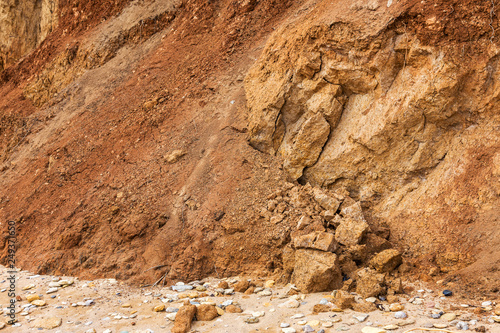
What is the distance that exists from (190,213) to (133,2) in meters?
8.11

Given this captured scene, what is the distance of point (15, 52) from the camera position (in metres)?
14.1

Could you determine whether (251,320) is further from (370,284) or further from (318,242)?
(370,284)

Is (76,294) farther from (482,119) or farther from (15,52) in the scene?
(15,52)

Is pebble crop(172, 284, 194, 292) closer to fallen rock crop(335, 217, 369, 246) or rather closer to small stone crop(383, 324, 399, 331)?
fallen rock crop(335, 217, 369, 246)

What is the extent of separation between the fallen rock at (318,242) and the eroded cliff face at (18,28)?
1353cm

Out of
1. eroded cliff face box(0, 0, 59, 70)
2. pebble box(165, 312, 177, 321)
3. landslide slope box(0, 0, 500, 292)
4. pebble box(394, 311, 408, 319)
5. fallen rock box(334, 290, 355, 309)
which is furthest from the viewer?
eroded cliff face box(0, 0, 59, 70)

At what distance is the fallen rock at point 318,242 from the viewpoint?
4586mm

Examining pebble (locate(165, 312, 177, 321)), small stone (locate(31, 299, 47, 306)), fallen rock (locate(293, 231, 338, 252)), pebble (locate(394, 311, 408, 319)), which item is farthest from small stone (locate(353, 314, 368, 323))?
small stone (locate(31, 299, 47, 306))

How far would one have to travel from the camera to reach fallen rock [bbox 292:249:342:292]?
4.41 meters

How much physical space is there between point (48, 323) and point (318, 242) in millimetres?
3217

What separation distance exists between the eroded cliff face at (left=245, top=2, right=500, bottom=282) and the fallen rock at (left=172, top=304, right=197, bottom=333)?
2.83 meters

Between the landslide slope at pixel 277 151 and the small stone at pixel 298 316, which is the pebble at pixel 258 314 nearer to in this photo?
the small stone at pixel 298 316

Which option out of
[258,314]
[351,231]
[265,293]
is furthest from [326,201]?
[258,314]

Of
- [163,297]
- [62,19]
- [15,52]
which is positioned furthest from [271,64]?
[15,52]
